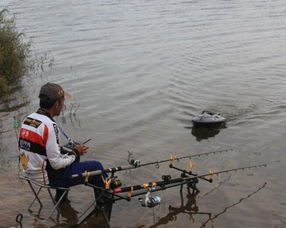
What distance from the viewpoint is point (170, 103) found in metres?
12.0

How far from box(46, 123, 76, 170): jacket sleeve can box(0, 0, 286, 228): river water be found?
1.23 m

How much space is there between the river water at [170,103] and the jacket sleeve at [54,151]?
1226 millimetres

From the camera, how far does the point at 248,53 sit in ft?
55.6

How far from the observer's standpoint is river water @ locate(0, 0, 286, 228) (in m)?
6.88

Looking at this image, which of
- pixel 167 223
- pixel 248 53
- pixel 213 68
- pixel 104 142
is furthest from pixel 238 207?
pixel 248 53

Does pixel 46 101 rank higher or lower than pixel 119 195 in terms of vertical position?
higher

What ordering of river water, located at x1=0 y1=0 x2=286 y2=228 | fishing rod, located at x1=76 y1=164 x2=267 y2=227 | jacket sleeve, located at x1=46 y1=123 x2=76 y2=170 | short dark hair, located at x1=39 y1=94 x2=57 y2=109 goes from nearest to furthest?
jacket sleeve, located at x1=46 y1=123 x2=76 y2=170 < short dark hair, located at x1=39 y1=94 x2=57 y2=109 < fishing rod, located at x1=76 y1=164 x2=267 y2=227 < river water, located at x1=0 y1=0 x2=286 y2=228

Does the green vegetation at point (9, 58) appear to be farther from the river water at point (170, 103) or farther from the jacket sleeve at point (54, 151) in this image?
the jacket sleeve at point (54, 151)

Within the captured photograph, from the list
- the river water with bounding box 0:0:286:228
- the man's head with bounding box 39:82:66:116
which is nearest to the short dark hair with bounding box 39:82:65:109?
the man's head with bounding box 39:82:66:116

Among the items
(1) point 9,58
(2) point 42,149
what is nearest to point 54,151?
(2) point 42,149

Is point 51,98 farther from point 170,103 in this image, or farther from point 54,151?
point 170,103

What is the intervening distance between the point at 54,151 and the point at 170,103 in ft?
22.2

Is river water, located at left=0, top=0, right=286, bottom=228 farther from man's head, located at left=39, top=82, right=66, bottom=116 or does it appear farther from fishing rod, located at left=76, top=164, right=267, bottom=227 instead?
man's head, located at left=39, top=82, right=66, bottom=116

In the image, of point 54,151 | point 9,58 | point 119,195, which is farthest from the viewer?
point 9,58
